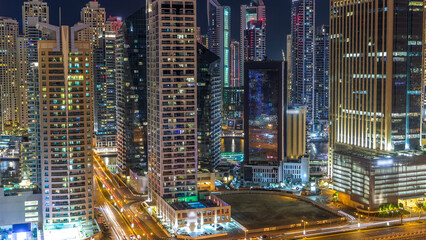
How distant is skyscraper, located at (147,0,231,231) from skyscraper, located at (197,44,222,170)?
89.6 feet

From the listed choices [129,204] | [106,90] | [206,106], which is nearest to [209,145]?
[206,106]

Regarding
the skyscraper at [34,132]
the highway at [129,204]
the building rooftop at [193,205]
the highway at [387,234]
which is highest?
the skyscraper at [34,132]

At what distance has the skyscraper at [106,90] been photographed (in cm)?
17112

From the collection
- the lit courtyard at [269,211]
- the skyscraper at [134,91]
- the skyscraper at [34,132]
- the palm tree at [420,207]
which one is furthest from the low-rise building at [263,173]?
the skyscraper at [34,132]

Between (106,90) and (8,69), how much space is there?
36536 millimetres

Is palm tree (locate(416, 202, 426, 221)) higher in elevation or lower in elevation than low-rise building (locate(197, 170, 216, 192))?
lower

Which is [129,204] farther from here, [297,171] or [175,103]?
[297,171]

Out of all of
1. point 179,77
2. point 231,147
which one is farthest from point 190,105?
point 231,147

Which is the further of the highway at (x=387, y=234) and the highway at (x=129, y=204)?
the highway at (x=129, y=204)

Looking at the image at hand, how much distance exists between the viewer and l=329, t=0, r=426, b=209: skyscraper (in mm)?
92688

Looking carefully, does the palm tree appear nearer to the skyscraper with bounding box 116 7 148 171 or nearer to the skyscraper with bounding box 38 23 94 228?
the skyscraper with bounding box 116 7 148 171

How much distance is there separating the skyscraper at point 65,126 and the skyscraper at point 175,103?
445 inches

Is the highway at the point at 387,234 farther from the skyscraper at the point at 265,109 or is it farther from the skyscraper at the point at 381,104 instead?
the skyscraper at the point at 265,109

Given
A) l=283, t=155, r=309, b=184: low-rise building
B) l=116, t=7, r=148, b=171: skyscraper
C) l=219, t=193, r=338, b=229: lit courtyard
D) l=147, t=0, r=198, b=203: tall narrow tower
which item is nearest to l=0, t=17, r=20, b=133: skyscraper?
l=116, t=7, r=148, b=171: skyscraper
